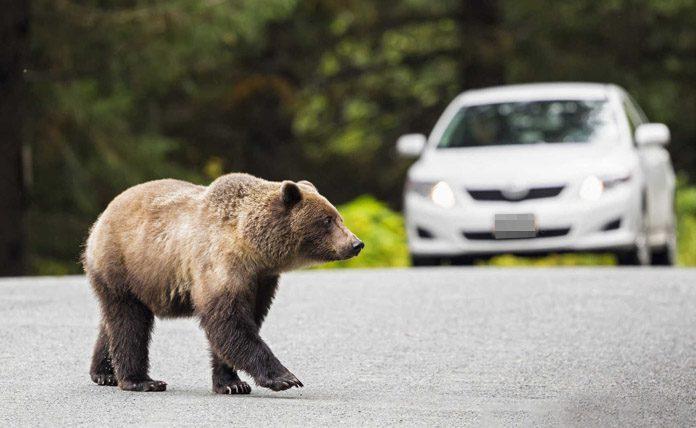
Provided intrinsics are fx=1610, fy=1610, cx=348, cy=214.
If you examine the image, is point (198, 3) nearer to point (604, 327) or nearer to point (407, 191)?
point (407, 191)

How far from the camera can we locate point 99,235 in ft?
26.3

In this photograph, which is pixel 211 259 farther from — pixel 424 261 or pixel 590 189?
pixel 424 261

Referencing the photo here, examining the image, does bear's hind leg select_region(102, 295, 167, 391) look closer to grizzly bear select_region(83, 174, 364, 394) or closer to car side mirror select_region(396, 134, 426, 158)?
grizzly bear select_region(83, 174, 364, 394)

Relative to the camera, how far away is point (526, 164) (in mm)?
14789

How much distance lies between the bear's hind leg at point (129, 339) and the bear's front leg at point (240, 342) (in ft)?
2.22

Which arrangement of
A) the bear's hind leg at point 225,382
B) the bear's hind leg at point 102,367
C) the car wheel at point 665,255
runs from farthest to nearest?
the car wheel at point 665,255, the bear's hind leg at point 102,367, the bear's hind leg at point 225,382

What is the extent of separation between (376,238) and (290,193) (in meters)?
12.1

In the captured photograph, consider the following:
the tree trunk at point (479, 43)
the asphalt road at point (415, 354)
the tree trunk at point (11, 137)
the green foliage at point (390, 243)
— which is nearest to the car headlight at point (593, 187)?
the asphalt road at point (415, 354)

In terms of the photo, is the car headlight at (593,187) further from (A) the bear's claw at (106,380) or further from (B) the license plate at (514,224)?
(A) the bear's claw at (106,380)

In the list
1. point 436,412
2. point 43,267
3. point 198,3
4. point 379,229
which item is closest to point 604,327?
point 436,412

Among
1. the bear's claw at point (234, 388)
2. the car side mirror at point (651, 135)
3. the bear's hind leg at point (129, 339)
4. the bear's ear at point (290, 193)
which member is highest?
the bear's ear at point (290, 193)

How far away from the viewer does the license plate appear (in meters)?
14.5

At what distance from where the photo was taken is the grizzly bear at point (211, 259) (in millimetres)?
7344

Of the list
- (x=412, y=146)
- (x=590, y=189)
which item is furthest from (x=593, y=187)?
(x=412, y=146)
